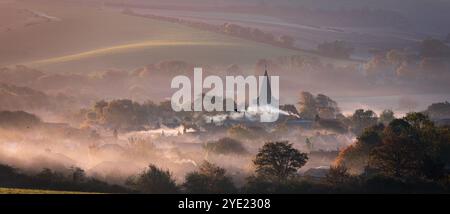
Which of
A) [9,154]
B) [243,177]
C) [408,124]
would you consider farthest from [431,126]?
[9,154]

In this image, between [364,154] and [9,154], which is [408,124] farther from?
[9,154]

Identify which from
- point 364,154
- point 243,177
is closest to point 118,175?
point 243,177

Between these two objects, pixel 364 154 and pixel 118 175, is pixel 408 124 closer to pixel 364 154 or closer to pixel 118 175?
pixel 364 154
